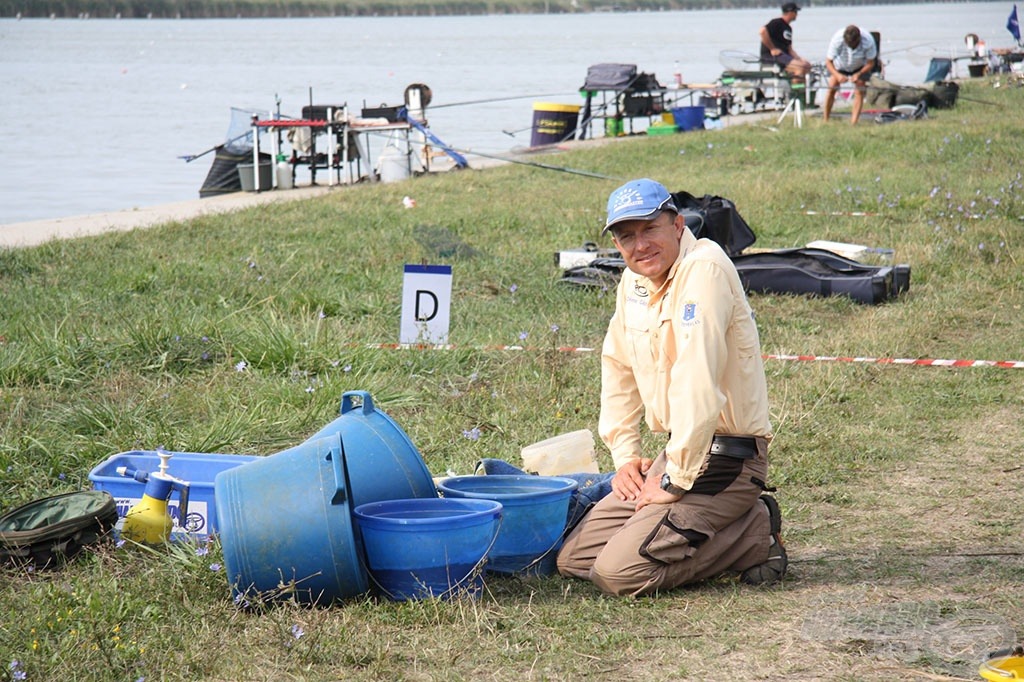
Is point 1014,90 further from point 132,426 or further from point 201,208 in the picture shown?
point 132,426

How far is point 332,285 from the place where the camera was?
28.7ft

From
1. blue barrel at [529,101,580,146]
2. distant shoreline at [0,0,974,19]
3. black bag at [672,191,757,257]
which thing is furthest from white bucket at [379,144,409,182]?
distant shoreline at [0,0,974,19]

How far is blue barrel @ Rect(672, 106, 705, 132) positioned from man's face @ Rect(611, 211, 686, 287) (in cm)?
1822

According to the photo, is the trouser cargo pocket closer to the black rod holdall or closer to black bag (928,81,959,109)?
the black rod holdall

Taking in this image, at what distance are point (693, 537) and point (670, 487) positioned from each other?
0.56 ft

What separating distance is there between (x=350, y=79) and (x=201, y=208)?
4058cm

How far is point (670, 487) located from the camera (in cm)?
415

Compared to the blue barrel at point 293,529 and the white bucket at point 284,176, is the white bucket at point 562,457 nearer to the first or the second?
the blue barrel at point 293,529

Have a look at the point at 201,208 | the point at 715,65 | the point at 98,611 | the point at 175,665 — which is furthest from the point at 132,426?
the point at 715,65

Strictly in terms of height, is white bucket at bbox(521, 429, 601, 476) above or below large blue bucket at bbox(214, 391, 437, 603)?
below

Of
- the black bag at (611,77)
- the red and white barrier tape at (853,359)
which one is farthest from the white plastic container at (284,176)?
the red and white barrier tape at (853,359)

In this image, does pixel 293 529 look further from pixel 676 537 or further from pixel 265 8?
pixel 265 8

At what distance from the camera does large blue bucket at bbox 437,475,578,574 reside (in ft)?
13.9

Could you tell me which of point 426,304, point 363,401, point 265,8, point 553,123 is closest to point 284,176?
point 553,123
